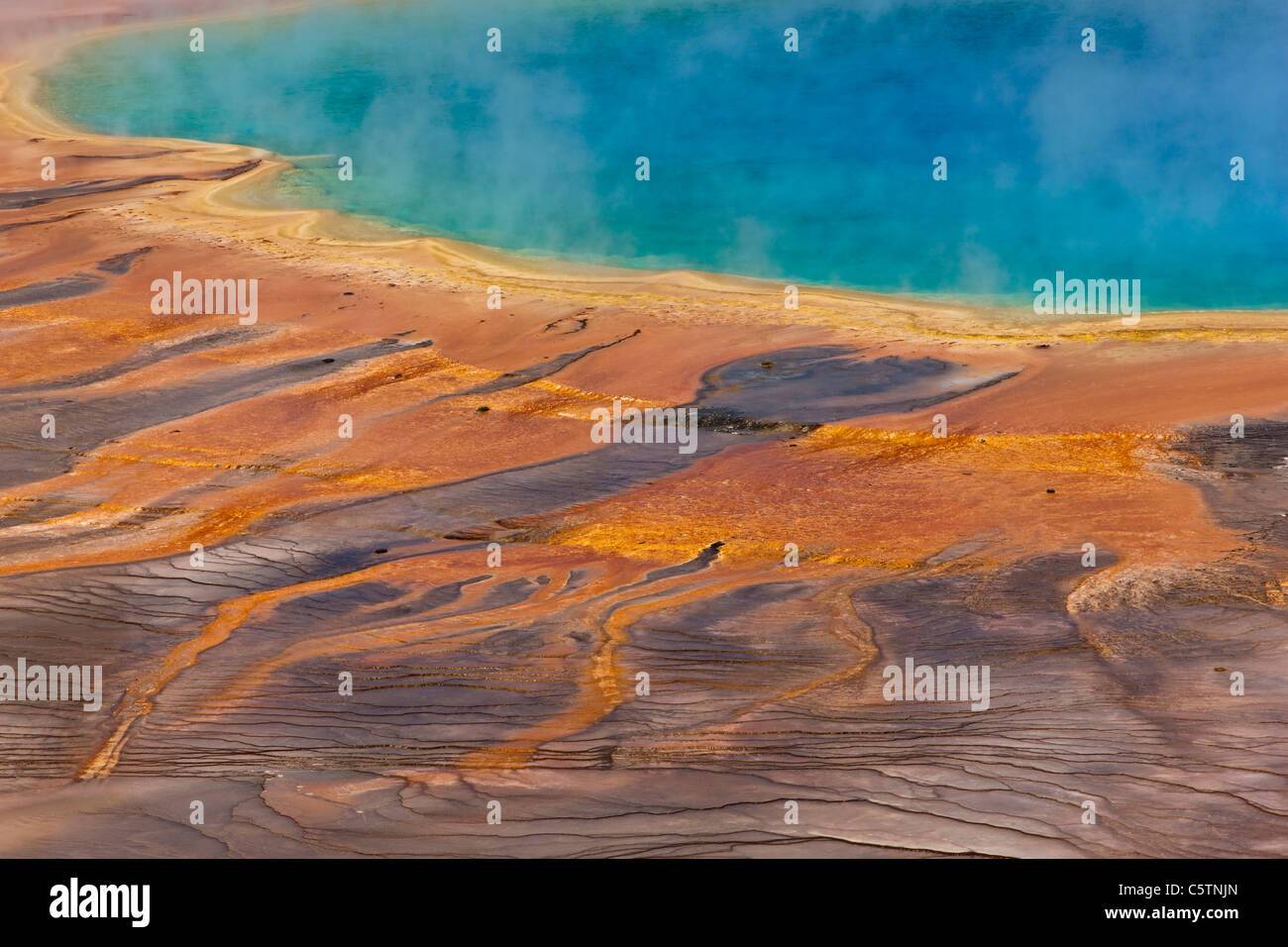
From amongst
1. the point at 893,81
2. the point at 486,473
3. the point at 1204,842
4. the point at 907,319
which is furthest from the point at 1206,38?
the point at 1204,842

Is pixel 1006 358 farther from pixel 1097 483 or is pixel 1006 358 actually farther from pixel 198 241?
pixel 198 241

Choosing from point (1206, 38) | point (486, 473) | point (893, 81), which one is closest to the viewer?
point (486, 473)

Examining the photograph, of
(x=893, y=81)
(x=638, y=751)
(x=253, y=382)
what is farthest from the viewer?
(x=893, y=81)


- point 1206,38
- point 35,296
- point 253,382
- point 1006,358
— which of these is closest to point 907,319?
point 1006,358

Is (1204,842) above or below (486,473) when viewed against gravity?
below

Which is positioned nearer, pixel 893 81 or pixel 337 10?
Result: pixel 893 81

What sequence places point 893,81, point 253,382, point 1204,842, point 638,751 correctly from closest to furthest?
1. point 1204,842
2. point 638,751
3. point 253,382
4. point 893,81

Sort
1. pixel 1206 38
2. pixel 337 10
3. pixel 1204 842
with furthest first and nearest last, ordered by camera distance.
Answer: pixel 337 10
pixel 1206 38
pixel 1204 842

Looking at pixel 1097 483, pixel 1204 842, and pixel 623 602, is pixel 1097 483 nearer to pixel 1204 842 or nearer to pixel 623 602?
pixel 623 602

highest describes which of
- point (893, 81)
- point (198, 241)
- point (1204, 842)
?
point (893, 81)
